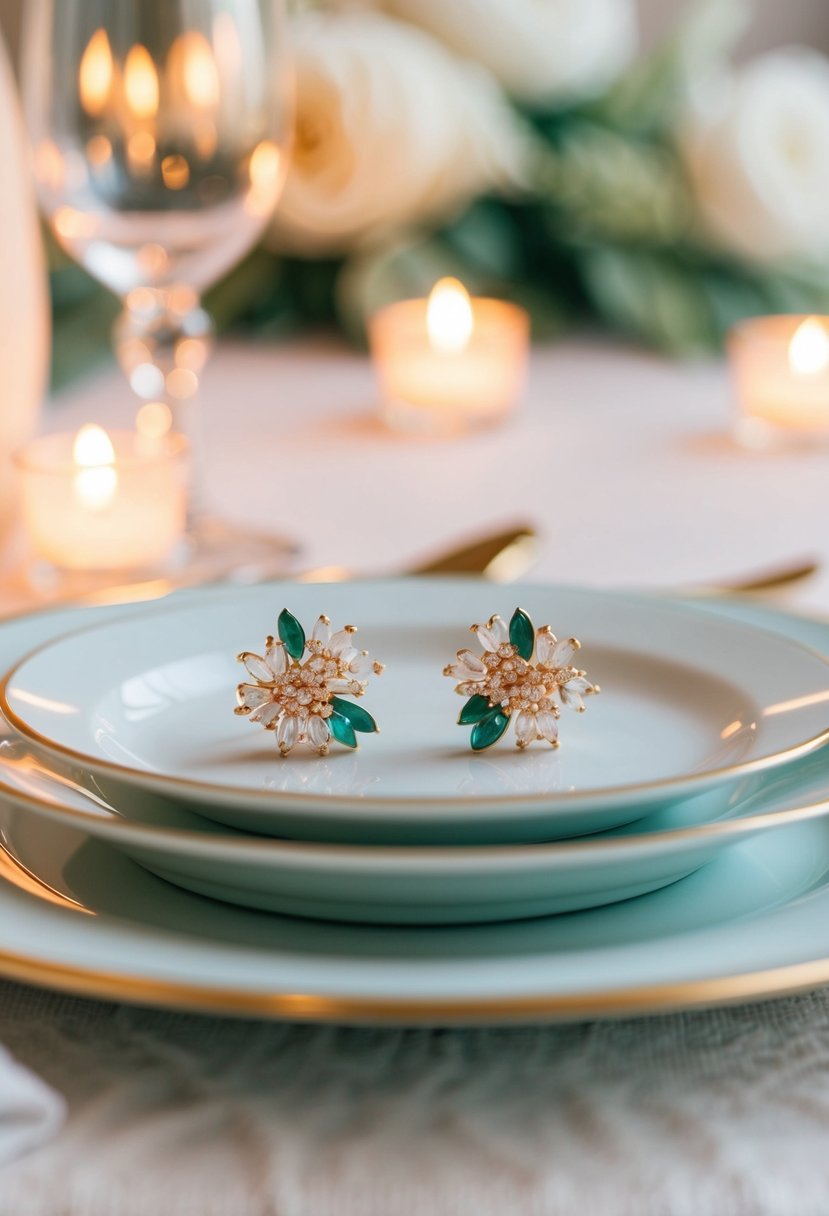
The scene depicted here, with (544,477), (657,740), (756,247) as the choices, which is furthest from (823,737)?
(756,247)

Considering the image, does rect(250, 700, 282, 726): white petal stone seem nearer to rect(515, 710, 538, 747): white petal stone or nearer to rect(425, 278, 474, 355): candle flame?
rect(515, 710, 538, 747): white petal stone

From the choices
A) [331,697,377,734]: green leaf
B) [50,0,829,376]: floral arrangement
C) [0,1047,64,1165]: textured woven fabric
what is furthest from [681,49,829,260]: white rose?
[0,1047,64,1165]: textured woven fabric

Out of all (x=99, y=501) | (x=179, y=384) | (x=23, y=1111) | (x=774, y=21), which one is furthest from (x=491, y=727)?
(x=774, y=21)

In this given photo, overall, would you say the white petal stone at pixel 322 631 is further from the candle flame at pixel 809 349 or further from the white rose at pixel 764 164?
the white rose at pixel 764 164

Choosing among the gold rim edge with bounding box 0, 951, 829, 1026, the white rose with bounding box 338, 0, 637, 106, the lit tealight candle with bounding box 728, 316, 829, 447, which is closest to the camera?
the gold rim edge with bounding box 0, 951, 829, 1026

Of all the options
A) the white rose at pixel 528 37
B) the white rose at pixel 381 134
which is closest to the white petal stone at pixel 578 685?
the white rose at pixel 381 134

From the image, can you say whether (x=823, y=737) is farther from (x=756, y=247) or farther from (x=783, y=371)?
(x=756, y=247)
